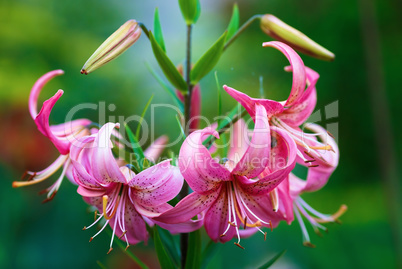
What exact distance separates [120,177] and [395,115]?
3.17 meters

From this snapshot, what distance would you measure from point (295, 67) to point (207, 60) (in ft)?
0.66

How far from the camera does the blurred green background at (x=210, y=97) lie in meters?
1.95

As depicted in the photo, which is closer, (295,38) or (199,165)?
(199,165)

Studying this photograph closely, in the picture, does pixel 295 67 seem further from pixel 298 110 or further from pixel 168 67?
pixel 168 67

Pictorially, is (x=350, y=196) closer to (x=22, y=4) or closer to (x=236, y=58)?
(x=236, y=58)

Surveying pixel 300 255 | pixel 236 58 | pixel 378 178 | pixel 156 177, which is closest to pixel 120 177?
pixel 156 177

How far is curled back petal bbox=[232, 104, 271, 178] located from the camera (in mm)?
623

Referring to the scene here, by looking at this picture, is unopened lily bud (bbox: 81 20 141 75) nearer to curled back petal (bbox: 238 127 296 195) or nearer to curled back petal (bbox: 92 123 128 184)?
curled back petal (bbox: 92 123 128 184)

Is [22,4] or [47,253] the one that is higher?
[22,4]

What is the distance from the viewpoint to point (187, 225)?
2.38 feet

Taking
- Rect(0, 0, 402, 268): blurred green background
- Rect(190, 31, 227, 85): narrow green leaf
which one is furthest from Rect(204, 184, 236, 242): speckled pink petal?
Rect(0, 0, 402, 268): blurred green background

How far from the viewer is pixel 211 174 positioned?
0.67 m

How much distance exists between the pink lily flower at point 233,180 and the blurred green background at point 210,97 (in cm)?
125

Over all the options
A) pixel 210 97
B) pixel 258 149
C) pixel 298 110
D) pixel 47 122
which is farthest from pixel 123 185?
pixel 210 97
